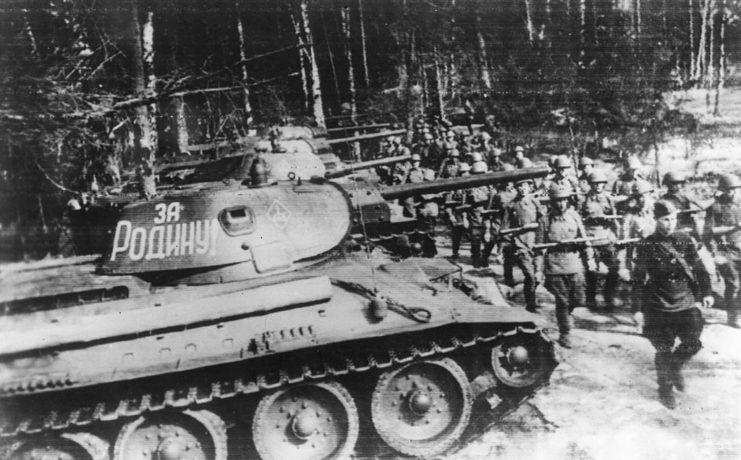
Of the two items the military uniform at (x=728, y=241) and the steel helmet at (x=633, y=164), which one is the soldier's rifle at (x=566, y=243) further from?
the steel helmet at (x=633, y=164)

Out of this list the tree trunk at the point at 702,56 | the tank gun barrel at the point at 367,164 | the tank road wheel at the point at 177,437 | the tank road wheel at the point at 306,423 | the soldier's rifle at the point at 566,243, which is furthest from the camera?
the tree trunk at the point at 702,56

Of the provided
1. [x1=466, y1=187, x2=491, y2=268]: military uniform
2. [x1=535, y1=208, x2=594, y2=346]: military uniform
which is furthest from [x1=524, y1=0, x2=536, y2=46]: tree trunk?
[x1=535, y1=208, x2=594, y2=346]: military uniform

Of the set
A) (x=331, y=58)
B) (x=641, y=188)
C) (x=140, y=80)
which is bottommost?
(x=641, y=188)

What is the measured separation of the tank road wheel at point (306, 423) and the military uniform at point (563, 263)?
3321 millimetres

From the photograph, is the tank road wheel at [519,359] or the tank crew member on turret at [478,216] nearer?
the tank road wheel at [519,359]

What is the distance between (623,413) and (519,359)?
143 centimetres

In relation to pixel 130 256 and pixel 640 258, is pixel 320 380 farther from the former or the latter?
pixel 640 258

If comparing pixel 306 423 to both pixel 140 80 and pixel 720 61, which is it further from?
pixel 720 61

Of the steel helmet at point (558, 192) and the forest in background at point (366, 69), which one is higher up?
the forest in background at point (366, 69)

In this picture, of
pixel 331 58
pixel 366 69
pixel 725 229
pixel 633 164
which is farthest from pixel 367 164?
pixel 331 58

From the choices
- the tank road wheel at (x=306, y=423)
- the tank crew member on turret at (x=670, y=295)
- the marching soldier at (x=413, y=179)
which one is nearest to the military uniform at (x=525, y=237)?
the marching soldier at (x=413, y=179)

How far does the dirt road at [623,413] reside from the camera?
219 inches

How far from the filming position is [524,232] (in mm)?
8812

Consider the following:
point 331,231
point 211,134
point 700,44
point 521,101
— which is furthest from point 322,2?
point 331,231
